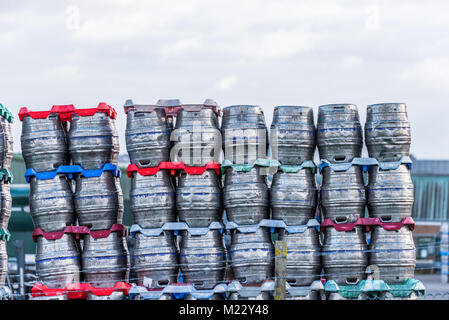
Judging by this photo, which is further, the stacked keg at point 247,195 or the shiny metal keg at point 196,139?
the shiny metal keg at point 196,139

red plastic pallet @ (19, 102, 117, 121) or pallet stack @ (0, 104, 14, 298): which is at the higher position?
red plastic pallet @ (19, 102, 117, 121)

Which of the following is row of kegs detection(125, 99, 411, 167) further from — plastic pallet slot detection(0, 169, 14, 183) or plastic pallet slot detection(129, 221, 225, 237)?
plastic pallet slot detection(0, 169, 14, 183)

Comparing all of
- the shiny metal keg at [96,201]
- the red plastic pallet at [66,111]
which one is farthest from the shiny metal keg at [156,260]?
the red plastic pallet at [66,111]

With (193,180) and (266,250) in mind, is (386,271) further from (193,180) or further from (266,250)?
(193,180)

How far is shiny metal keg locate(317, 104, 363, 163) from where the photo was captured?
14.6 metres

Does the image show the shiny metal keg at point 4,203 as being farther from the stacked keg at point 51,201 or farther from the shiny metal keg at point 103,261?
the shiny metal keg at point 103,261

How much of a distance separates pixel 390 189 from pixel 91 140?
4961 mm

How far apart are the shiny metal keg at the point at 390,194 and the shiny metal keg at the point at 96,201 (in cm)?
429

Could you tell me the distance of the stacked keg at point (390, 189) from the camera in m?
14.4

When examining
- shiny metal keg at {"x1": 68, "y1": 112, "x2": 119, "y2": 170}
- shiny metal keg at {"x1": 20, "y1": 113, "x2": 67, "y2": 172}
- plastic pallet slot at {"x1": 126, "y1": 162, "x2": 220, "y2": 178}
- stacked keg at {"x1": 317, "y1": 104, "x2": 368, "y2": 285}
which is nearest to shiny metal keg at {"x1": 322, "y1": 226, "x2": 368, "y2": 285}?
stacked keg at {"x1": 317, "y1": 104, "x2": 368, "y2": 285}

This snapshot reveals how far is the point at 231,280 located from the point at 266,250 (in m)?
1.03

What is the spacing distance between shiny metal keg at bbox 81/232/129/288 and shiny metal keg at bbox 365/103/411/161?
4514 millimetres
